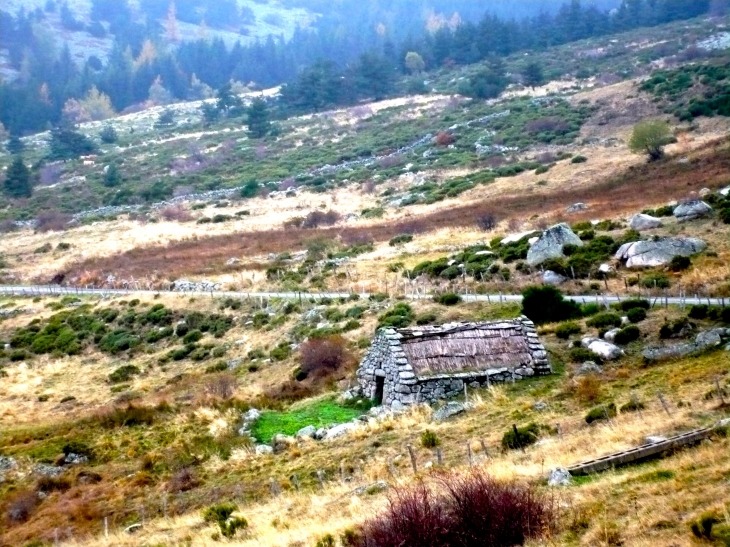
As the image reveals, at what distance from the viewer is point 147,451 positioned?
912 inches

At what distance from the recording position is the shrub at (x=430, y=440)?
17.6 m

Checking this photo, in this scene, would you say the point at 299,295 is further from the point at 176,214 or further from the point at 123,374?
the point at 176,214

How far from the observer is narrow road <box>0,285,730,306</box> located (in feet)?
90.8

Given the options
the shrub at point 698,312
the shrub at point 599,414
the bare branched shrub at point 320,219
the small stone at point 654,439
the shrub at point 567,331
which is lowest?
the bare branched shrub at point 320,219

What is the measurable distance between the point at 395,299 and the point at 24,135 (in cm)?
12918

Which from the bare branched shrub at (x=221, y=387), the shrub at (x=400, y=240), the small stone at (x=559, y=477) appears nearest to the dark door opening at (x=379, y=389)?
the bare branched shrub at (x=221, y=387)

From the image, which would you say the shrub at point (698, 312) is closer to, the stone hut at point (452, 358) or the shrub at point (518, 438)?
the stone hut at point (452, 358)

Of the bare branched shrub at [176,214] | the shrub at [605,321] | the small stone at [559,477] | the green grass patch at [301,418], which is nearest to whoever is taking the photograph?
the small stone at [559,477]

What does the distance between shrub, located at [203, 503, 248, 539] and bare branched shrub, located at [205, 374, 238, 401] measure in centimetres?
1198

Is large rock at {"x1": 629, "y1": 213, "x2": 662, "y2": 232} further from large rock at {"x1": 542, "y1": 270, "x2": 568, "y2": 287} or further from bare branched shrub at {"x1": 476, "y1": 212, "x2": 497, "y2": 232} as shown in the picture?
bare branched shrub at {"x1": 476, "y1": 212, "x2": 497, "y2": 232}

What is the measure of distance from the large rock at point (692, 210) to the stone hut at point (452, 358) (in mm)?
19015

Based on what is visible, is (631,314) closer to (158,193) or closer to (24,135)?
(158,193)

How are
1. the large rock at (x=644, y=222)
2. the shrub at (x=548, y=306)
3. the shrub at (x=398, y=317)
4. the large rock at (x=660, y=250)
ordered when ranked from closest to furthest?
the shrub at (x=548, y=306) < the shrub at (x=398, y=317) < the large rock at (x=660, y=250) < the large rock at (x=644, y=222)

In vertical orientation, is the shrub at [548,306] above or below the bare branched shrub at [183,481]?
above
